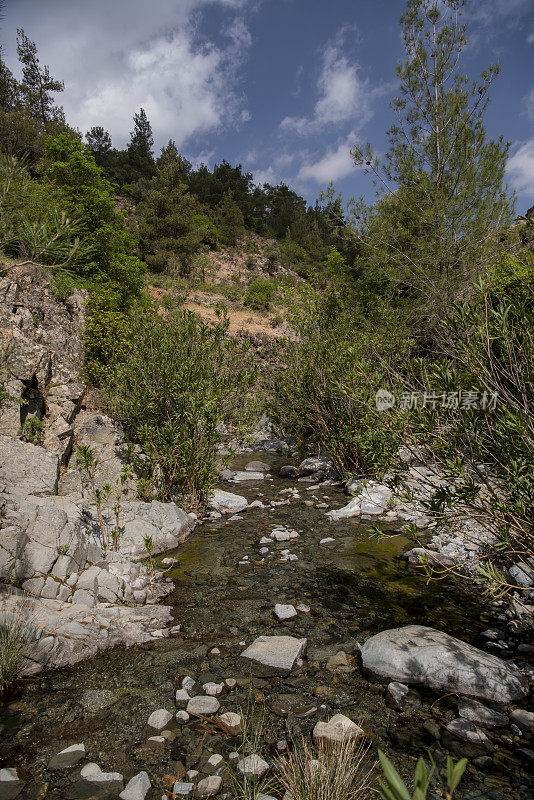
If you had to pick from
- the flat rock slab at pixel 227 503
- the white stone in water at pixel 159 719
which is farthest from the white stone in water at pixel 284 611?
the flat rock slab at pixel 227 503

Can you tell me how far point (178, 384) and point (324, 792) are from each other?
6.87m

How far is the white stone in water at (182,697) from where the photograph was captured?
3.81 m

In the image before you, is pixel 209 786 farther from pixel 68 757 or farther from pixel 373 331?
pixel 373 331

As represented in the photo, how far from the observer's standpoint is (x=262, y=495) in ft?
33.9

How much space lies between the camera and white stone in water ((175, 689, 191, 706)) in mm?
3814

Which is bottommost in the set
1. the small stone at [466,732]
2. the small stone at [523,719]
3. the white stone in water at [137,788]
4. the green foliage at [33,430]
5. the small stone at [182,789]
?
the white stone in water at [137,788]

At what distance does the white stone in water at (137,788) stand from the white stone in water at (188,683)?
3.07 feet

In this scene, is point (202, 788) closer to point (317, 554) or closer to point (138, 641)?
point (138, 641)

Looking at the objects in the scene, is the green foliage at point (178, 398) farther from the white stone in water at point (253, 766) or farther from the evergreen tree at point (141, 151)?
the evergreen tree at point (141, 151)

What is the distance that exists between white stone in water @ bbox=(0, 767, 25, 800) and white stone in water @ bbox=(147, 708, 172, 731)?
3.08 ft

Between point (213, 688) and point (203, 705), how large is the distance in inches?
9.4

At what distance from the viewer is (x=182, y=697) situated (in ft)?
12.7

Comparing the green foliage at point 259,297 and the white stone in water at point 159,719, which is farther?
the green foliage at point 259,297

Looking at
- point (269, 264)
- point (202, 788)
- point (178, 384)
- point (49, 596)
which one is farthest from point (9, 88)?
point (202, 788)
